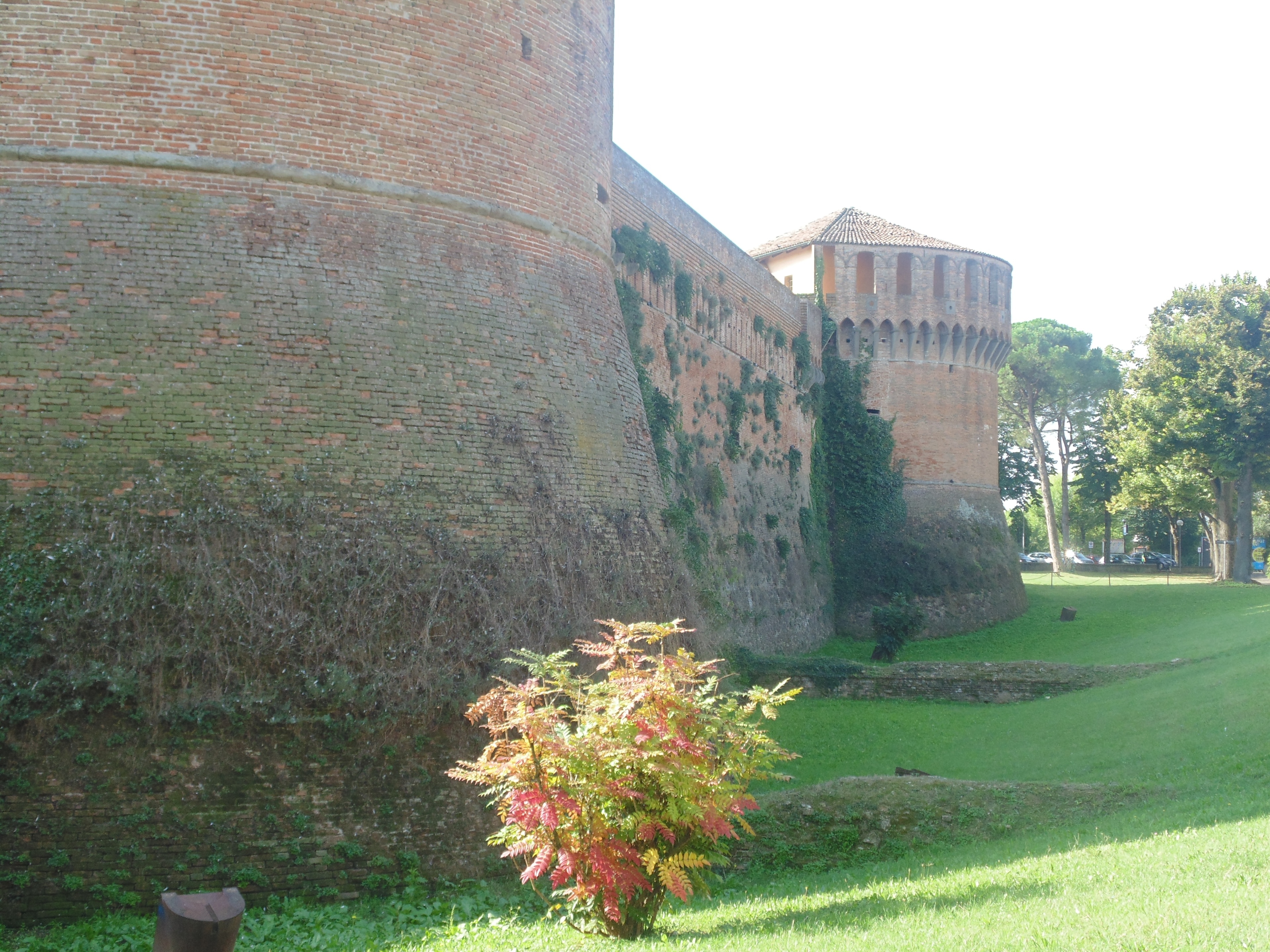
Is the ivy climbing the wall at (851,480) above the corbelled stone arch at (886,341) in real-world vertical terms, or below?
below

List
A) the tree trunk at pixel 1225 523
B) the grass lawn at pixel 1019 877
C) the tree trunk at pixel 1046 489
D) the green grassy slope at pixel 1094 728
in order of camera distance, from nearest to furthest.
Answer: the grass lawn at pixel 1019 877 → the green grassy slope at pixel 1094 728 → the tree trunk at pixel 1225 523 → the tree trunk at pixel 1046 489

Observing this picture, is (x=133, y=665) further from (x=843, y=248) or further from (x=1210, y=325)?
(x=1210, y=325)

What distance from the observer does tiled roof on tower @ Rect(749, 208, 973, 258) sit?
92.5 feet

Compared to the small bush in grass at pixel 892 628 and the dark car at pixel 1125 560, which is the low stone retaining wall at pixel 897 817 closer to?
the small bush in grass at pixel 892 628

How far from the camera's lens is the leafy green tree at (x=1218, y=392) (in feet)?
104

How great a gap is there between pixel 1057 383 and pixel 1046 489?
203 inches

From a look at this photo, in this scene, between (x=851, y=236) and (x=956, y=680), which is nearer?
(x=956, y=680)

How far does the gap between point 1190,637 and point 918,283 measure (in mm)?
10791

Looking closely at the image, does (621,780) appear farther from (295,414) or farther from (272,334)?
(272,334)

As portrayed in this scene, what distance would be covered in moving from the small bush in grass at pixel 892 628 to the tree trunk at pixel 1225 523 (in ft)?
52.8

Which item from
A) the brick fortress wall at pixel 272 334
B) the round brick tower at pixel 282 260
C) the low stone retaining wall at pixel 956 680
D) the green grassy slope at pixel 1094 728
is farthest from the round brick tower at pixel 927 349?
the round brick tower at pixel 282 260

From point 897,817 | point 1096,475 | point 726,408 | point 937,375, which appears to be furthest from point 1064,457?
point 897,817

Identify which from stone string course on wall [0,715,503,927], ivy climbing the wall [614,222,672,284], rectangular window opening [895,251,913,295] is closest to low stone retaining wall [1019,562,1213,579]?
rectangular window opening [895,251,913,295]

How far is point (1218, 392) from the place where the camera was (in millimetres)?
32188
